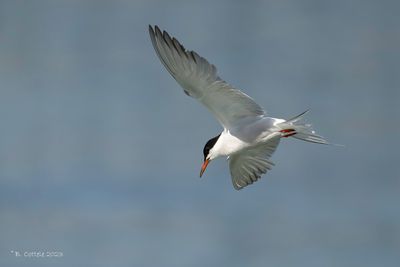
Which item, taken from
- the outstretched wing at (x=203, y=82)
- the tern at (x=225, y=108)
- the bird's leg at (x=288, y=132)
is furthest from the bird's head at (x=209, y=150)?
the bird's leg at (x=288, y=132)

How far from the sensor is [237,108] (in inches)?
266

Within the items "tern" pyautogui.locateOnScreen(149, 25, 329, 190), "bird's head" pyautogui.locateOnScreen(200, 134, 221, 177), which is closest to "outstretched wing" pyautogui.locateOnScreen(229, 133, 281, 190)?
"tern" pyautogui.locateOnScreen(149, 25, 329, 190)

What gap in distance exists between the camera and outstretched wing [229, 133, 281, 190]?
7344 millimetres

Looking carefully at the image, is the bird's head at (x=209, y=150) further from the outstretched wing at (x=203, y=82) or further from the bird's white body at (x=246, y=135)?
the outstretched wing at (x=203, y=82)

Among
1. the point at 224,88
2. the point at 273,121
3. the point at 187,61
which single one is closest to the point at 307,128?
the point at 273,121

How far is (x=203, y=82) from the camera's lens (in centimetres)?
640

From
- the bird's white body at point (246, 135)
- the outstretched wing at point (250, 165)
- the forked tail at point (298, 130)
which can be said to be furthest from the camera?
the outstretched wing at point (250, 165)

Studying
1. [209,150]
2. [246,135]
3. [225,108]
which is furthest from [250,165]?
[225,108]

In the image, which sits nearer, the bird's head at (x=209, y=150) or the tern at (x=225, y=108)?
the tern at (x=225, y=108)

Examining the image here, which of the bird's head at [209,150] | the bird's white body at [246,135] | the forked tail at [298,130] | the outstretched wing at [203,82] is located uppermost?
the outstretched wing at [203,82]

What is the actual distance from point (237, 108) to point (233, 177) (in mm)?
888

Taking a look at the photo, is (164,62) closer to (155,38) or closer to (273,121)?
(155,38)

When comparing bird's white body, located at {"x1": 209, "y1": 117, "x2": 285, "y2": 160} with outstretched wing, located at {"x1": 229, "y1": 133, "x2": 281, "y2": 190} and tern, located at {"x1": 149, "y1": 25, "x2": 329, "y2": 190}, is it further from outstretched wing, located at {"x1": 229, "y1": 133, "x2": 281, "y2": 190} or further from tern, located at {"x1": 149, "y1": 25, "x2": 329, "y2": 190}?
outstretched wing, located at {"x1": 229, "y1": 133, "x2": 281, "y2": 190}

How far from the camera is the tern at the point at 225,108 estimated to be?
6207mm
